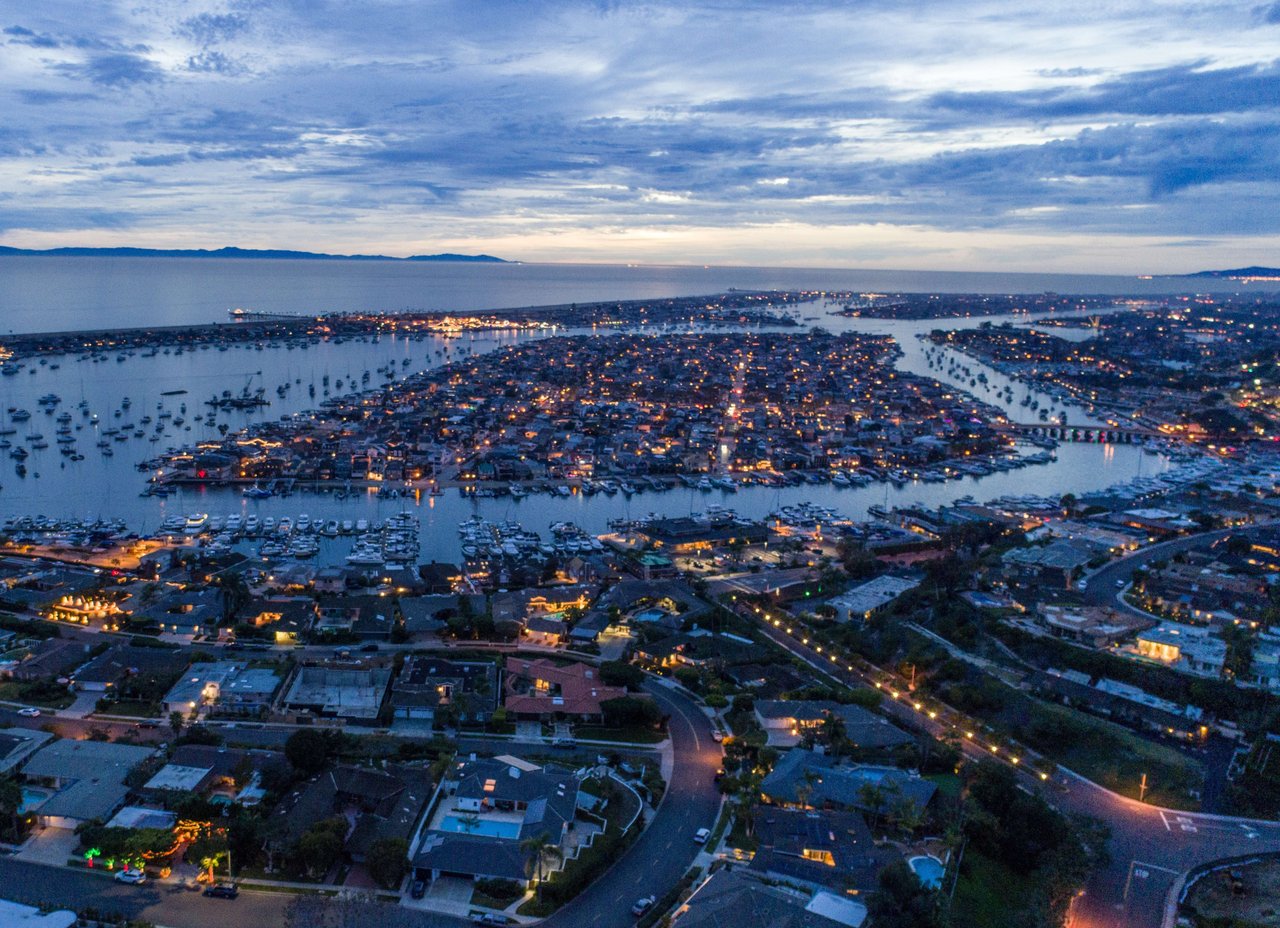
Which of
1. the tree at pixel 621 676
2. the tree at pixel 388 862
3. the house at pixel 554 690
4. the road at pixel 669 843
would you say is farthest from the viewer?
the tree at pixel 621 676

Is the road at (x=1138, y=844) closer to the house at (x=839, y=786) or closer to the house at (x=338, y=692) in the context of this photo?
the house at (x=839, y=786)

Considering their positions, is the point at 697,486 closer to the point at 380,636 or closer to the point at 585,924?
the point at 380,636

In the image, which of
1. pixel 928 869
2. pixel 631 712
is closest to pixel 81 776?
pixel 631 712

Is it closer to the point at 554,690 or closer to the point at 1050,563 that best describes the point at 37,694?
the point at 554,690

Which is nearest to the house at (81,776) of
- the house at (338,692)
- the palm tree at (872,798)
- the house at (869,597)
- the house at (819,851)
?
the house at (338,692)

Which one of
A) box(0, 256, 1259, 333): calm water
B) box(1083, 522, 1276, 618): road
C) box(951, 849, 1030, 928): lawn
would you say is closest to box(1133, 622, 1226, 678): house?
box(1083, 522, 1276, 618): road
